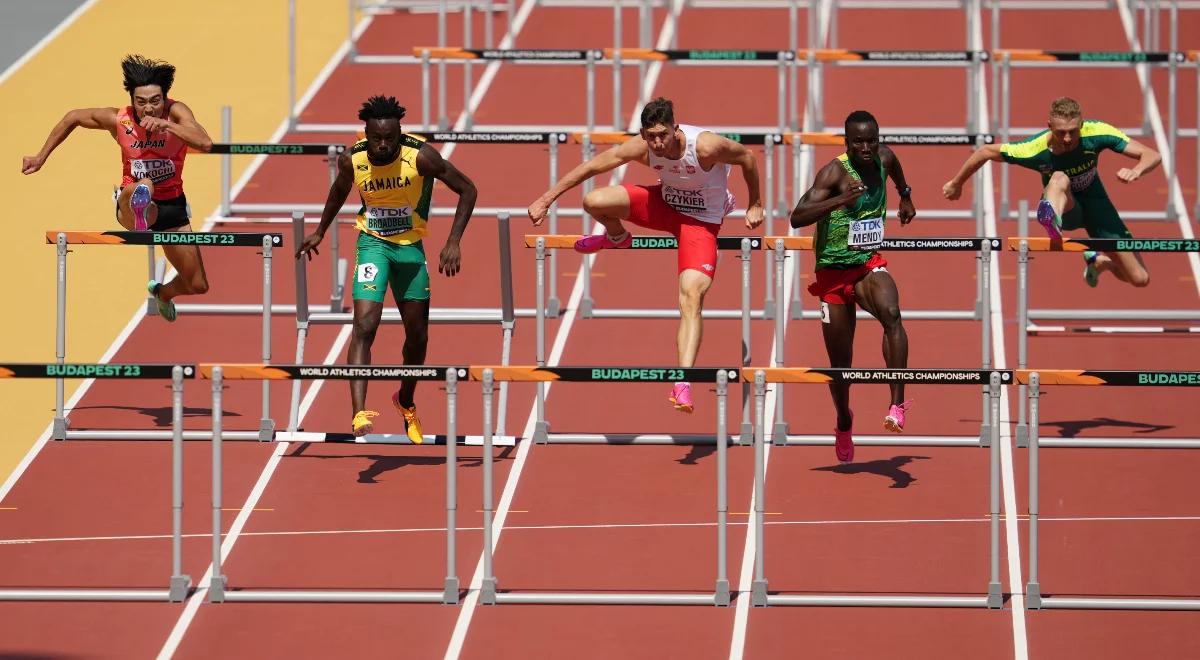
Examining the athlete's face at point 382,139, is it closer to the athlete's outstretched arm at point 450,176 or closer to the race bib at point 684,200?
the athlete's outstretched arm at point 450,176

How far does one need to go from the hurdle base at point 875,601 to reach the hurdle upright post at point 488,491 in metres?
1.48

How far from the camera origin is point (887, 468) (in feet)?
47.7

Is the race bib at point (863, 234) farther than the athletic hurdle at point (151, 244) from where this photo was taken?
No

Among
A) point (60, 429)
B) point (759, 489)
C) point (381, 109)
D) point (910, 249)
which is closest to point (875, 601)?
point (759, 489)

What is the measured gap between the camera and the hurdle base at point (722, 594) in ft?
41.0

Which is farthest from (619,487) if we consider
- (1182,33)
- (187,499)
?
(1182,33)

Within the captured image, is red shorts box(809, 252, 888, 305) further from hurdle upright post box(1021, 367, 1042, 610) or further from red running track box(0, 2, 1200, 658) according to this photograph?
hurdle upright post box(1021, 367, 1042, 610)

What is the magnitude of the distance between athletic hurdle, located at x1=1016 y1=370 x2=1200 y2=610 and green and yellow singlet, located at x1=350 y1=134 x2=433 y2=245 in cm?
411

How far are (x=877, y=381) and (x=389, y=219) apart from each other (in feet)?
12.2

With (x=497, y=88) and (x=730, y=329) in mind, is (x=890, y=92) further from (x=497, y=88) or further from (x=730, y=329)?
(x=730, y=329)

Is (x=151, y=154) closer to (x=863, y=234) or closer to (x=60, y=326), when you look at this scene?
(x=60, y=326)

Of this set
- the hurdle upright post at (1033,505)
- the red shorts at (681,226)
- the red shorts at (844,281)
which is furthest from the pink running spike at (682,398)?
the hurdle upright post at (1033,505)

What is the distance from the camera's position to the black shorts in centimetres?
1597

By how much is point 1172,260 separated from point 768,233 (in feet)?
10.3
